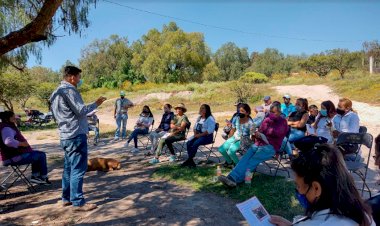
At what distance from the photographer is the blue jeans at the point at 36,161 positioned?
5.34 metres

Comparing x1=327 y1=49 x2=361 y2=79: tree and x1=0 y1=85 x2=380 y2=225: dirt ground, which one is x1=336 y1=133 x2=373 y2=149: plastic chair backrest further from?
x1=327 y1=49 x2=361 y2=79: tree

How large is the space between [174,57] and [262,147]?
3877 centimetres

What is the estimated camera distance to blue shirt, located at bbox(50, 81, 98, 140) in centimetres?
435

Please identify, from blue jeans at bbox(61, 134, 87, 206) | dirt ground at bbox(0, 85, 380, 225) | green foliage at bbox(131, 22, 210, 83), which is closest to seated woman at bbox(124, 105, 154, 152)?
dirt ground at bbox(0, 85, 380, 225)

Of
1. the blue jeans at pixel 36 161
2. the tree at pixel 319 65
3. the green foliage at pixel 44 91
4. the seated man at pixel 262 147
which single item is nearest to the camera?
the seated man at pixel 262 147

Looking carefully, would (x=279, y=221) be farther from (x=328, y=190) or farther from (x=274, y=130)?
(x=274, y=130)

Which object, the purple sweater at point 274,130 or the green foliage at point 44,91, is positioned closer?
the purple sweater at point 274,130

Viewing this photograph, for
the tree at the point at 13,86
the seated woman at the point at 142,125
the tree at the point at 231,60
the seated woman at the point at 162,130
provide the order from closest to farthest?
the seated woman at the point at 162,130
the seated woman at the point at 142,125
the tree at the point at 13,86
the tree at the point at 231,60

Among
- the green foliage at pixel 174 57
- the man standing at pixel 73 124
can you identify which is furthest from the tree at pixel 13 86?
the green foliage at pixel 174 57

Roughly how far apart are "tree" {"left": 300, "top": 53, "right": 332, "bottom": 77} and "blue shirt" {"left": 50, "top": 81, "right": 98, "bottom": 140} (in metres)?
41.1

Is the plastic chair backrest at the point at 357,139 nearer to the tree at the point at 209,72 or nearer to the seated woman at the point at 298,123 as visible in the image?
the seated woman at the point at 298,123

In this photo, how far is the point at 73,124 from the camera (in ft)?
14.4

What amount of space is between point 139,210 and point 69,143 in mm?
1309

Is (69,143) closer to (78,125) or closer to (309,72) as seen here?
(78,125)
